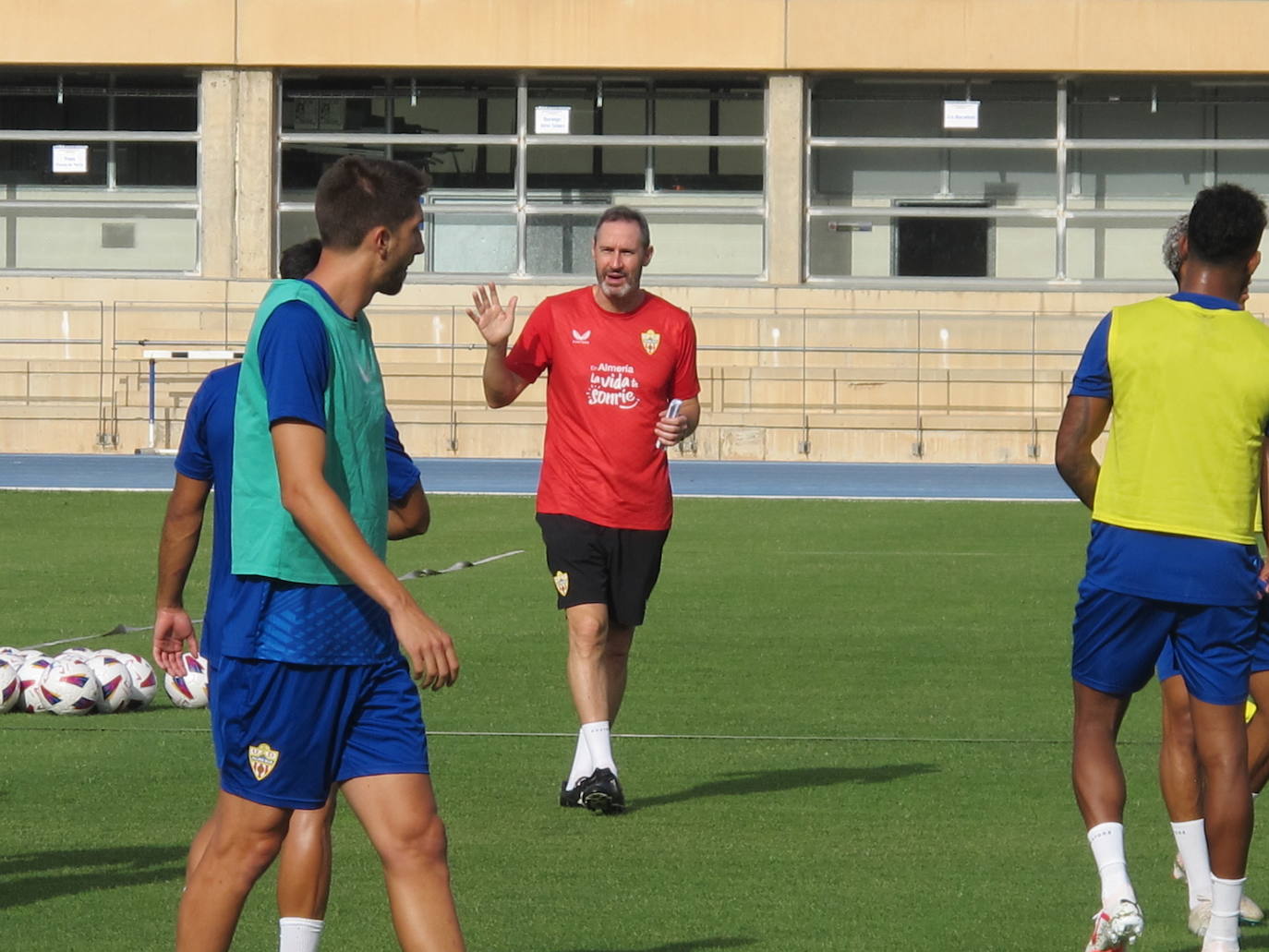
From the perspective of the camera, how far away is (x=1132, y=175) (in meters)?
33.8

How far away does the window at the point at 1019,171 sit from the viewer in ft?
109

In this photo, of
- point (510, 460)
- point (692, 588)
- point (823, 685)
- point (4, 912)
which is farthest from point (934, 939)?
point (510, 460)

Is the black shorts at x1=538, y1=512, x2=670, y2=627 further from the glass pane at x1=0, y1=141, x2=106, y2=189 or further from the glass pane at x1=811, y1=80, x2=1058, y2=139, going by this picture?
the glass pane at x1=0, y1=141, x2=106, y2=189

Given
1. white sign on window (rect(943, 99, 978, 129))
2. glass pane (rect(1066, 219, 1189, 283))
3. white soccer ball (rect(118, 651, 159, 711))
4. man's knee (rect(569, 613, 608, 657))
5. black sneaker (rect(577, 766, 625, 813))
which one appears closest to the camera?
black sneaker (rect(577, 766, 625, 813))

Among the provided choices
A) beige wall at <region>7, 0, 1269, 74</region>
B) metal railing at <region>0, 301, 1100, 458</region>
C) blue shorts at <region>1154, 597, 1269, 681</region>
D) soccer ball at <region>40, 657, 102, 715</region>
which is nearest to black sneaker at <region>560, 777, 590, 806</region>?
blue shorts at <region>1154, 597, 1269, 681</region>

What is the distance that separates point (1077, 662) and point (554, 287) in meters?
27.4

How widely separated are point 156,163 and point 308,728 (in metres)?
30.7

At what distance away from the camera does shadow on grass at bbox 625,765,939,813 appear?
316 inches

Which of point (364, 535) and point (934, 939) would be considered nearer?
point (364, 535)

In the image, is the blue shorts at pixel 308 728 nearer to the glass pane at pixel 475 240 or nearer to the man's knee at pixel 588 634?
the man's knee at pixel 588 634

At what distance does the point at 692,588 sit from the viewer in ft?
49.3

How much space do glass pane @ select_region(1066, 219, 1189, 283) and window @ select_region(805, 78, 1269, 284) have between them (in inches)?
0.8

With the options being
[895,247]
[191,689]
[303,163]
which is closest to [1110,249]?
[895,247]

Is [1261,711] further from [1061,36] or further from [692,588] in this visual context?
[1061,36]
